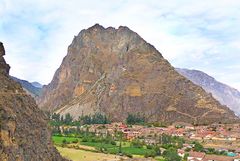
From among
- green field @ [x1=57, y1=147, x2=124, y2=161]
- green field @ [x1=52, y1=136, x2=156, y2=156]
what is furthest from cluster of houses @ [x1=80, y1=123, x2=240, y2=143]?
green field @ [x1=57, y1=147, x2=124, y2=161]

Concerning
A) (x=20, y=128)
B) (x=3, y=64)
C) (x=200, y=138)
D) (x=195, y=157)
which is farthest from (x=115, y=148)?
(x=20, y=128)

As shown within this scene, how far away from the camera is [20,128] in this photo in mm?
33375

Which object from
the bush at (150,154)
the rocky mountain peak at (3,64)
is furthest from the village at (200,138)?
the rocky mountain peak at (3,64)

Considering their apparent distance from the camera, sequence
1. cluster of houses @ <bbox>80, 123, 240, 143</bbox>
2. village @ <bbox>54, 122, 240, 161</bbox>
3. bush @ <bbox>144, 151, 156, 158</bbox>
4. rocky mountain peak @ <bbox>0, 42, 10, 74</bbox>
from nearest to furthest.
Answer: rocky mountain peak @ <bbox>0, 42, 10, 74</bbox>
bush @ <bbox>144, 151, 156, 158</bbox>
village @ <bbox>54, 122, 240, 161</bbox>
cluster of houses @ <bbox>80, 123, 240, 143</bbox>

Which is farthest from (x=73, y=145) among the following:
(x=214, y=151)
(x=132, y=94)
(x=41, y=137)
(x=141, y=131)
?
(x=132, y=94)

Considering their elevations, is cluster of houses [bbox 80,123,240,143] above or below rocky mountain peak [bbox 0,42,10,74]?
below

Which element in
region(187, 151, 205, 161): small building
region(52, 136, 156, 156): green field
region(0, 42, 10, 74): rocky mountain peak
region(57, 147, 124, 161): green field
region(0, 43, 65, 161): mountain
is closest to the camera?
region(0, 43, 65, 161): mountain

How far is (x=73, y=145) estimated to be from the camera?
294 ft

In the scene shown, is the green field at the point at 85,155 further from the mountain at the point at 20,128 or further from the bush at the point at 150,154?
the mountain at the point at 20,128

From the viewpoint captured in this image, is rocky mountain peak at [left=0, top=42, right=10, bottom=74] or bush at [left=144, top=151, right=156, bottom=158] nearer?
rocky mountain peak at [left=0, top=42, right=10, bottom=74]

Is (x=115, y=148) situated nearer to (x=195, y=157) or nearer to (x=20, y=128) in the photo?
(x=195, y=157)

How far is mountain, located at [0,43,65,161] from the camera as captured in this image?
98.5ft

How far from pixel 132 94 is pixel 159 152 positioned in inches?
4134

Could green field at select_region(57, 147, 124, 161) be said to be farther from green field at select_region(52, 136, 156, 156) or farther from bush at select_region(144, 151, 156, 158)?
bush at select_region(144, 151, 156, 158)
